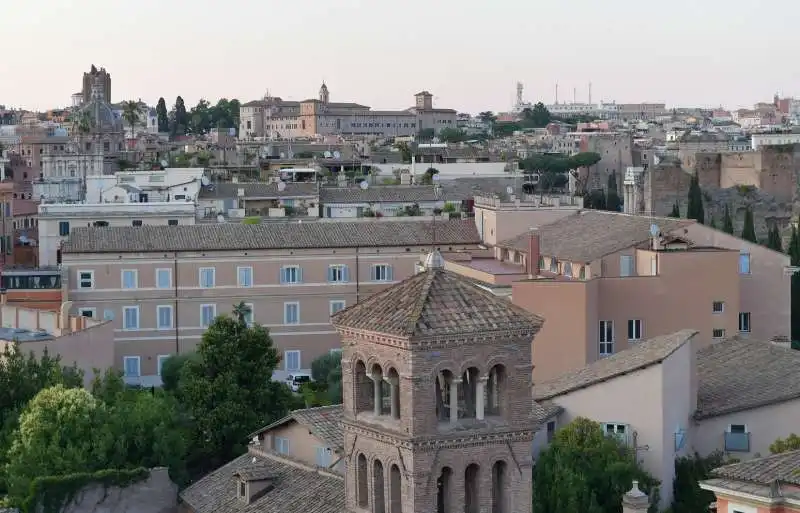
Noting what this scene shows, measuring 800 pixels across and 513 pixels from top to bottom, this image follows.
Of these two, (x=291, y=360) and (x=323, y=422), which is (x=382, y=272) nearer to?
(x=291, y=360)

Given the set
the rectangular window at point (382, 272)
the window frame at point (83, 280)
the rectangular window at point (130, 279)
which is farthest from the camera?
the rectangular window at point (382, 272)

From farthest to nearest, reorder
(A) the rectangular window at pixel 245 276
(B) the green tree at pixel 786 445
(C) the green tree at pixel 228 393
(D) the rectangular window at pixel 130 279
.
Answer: (A) the rectangular window at pixel 245 276 < (D) the rectangular window at pixel 130 279 < (C) the green tree at pixel 228 393 < (B) the green tree at pixel 786 445

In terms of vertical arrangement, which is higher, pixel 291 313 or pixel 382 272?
pixel 382 272

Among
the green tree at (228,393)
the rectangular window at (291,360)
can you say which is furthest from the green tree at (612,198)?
the green tree at (228,393)

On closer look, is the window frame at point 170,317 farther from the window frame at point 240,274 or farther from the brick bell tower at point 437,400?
the brick bell tower at point 437,400

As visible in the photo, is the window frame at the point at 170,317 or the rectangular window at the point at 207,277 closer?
the window frame at the point at 170,317

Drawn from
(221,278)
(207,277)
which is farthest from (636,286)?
(207,277)

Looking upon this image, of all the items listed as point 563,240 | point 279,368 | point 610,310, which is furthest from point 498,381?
point 279,368
